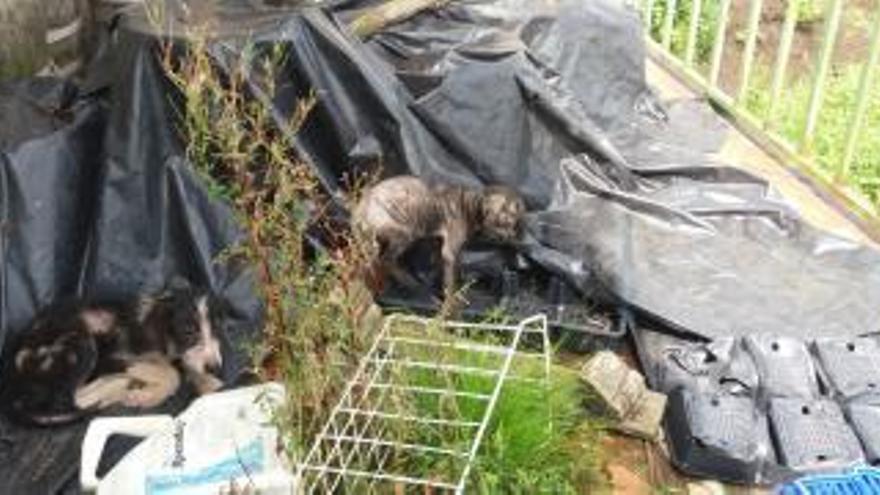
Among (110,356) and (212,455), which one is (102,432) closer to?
(212,455)

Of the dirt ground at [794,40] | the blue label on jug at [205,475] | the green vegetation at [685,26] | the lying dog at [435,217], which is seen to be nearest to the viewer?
the blue label on jug at [205,475]

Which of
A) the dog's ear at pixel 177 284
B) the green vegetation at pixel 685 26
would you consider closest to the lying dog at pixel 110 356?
the dog's ear at pixel 177 284

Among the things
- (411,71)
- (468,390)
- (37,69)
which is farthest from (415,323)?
(37,69)

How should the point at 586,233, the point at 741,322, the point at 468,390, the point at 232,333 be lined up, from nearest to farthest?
the point at 468,390 → the point at 232,333 → the point at 741,322 → the point at 586,233

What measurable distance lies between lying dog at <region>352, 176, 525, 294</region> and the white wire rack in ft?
2.79

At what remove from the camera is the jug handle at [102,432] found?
108 inches

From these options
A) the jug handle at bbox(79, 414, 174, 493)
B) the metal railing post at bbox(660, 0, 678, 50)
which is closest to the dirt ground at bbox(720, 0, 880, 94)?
the metal railing post at bbox(660, 0, 678, 50)

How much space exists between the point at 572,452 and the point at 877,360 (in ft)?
4.09

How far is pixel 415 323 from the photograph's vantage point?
3.22 m

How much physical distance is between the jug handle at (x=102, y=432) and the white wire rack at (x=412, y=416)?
1.44 feet

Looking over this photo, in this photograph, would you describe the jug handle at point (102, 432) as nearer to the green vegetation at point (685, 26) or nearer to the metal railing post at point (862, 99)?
the metal railing post at point (862, 99)

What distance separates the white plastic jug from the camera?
2.40 metres

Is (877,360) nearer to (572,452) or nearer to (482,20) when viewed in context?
(572,452)

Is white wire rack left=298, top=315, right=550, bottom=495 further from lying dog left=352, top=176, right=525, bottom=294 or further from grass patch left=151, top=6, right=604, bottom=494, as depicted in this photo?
lying dog left=352, top=176, right=525, bottom=294
